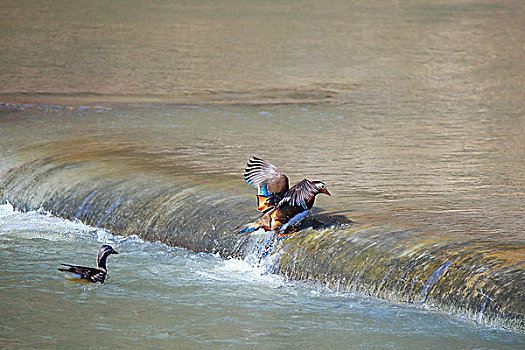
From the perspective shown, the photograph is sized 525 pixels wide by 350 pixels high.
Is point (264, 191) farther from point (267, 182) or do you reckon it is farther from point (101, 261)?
point (101, 261)

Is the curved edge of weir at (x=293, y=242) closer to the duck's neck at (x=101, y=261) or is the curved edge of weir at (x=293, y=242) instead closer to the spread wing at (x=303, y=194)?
the spread wing at (x=303, y=194)

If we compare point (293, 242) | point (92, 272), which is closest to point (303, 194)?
point (293, 242)

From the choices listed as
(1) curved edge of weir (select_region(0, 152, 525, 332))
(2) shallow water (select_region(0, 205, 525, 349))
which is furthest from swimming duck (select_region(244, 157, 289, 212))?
(2) shallow water (select_region(0, 205, 525, 349))

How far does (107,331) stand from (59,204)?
2724 mm

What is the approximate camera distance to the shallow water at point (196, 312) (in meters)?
4.38

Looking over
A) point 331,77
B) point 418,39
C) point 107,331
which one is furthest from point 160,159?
point 418,39

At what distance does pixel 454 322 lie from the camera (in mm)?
4523

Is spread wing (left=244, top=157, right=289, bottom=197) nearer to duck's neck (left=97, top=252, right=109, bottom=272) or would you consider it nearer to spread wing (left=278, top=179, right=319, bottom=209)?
spread wing (left=278, top=179, right=319, bottom=209)

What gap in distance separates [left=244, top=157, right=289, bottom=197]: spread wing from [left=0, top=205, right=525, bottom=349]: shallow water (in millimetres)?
510

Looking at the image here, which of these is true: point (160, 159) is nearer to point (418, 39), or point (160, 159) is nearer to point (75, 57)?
point (75, 57)

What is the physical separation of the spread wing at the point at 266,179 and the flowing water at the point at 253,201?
1.27 ft

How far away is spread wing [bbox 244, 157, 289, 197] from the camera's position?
Result: 5270 mm

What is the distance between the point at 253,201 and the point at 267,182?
2.82ft

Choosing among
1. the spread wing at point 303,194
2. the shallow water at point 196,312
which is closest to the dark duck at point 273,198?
the spread wing at point 303,194
